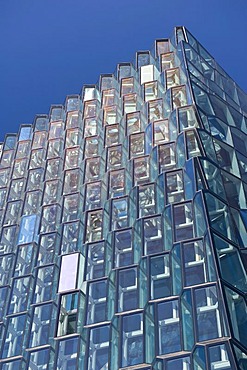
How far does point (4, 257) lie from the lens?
26.9m

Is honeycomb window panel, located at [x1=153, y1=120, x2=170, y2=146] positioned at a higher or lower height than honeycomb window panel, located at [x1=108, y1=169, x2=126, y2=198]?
higher

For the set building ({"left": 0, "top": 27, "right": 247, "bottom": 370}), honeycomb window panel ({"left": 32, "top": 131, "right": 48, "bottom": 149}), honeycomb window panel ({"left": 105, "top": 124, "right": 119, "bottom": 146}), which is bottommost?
building ({"left": 0, "top": 27, "right": 247, "bottom": 370})

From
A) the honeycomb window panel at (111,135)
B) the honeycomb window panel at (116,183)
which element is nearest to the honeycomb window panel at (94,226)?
the honeycomb window panel at (116,183)

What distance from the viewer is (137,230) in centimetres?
2325

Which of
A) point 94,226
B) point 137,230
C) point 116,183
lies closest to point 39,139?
point 116,183

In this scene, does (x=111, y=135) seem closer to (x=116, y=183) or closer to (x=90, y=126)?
(x=90, y=126)

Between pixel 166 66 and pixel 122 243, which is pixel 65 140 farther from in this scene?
pixel 122 243

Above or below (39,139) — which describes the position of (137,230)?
below

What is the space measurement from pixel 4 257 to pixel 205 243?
9339 mm

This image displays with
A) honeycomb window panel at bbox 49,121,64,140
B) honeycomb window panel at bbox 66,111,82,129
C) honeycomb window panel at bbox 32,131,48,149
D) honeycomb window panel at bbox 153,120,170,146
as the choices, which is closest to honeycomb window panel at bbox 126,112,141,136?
honeycomb window panel at bbox 153,120,170,146

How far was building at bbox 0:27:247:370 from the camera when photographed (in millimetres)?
Answer: 18938

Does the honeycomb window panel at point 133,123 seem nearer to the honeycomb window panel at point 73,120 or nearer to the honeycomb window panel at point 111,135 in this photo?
the honeycomb window panel at point 111,135

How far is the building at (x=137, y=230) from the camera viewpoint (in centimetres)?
1894

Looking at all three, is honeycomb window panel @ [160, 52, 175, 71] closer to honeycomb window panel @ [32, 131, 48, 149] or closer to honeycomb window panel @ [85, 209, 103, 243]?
honeycomb window panel @ [32, 131, 48, 149]
